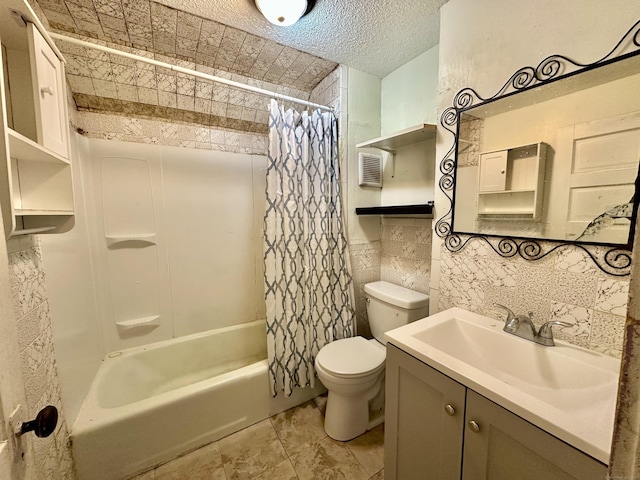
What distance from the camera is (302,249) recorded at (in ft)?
5.49

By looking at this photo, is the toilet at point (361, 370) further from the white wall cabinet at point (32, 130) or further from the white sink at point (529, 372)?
the white wall cabinet at point (32, 130)

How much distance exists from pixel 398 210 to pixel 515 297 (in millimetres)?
721

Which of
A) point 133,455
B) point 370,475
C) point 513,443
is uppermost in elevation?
point 513,443

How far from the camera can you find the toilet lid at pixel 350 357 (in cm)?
141

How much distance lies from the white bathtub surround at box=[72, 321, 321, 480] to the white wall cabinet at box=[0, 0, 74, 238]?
982 mm

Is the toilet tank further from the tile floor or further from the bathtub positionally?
the bathtub

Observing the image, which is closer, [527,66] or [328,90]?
[527,66]

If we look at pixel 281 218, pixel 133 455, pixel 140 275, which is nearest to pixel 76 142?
pixel 140 275

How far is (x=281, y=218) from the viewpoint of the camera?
5.22ft

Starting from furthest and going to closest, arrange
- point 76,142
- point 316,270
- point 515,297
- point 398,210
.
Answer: point 316,270 → point 398,210 → point 76,142 → point 515,297

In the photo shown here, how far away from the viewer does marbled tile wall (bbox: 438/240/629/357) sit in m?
0.85

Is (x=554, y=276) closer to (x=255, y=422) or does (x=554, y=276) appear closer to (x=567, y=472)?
(x=567, y=472)

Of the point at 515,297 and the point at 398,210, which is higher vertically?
the point at 398,210

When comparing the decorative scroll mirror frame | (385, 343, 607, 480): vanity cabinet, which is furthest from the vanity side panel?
the decorative scroll mirror frame
